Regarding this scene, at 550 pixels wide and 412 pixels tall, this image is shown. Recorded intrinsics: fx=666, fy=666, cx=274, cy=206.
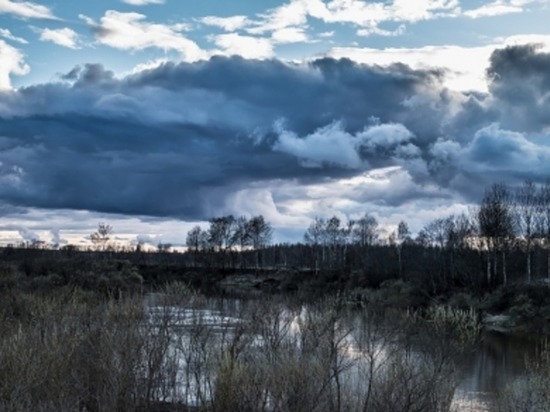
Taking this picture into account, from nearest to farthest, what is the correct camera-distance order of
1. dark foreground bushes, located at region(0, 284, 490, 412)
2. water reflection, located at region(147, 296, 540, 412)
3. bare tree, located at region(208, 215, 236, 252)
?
dark foreground bushes, located at region(0, 284, 490, 412) → water reflection, located at region(147, 296, 540, 412) → bare tree, located at region(208, 215, 236, 252)

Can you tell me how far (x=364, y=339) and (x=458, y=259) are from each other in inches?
2412

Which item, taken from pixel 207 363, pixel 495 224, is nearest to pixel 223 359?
pixel 207 363

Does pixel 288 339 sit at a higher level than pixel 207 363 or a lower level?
higher

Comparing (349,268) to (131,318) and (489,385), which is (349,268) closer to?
(489,385)

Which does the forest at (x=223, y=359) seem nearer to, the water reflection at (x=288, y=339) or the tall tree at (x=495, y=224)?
the water reflection at (x=288, y=339)

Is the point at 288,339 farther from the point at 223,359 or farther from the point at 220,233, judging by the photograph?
the point at 220,233

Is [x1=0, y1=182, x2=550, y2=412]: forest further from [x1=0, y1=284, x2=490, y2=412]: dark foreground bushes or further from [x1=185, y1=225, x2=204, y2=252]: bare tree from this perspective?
[x1=185, y1=225, x2=204, y2=252]: bare tree

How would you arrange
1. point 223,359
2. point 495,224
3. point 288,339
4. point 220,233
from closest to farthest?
point 223,359 → point 288,339 → point 495,224 → point 220,233

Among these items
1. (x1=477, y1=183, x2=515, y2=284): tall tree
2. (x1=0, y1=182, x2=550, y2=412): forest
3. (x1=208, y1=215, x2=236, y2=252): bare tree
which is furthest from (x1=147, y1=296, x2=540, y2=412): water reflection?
(x1=208, y1=215, x2=236, y2=252): bare tree

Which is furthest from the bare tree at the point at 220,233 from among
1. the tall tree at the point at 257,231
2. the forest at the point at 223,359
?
the forest at the point at 223,359

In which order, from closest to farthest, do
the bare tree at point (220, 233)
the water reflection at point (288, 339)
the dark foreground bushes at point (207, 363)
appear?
the dark foreground bushes at point (207, 363), the water reflection at point (288, 339), the bare tree at point (220, 233)

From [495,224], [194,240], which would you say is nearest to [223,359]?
[495,224]

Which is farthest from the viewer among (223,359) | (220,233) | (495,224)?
(220,233)

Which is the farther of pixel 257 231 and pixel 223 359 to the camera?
pixel 257 231
